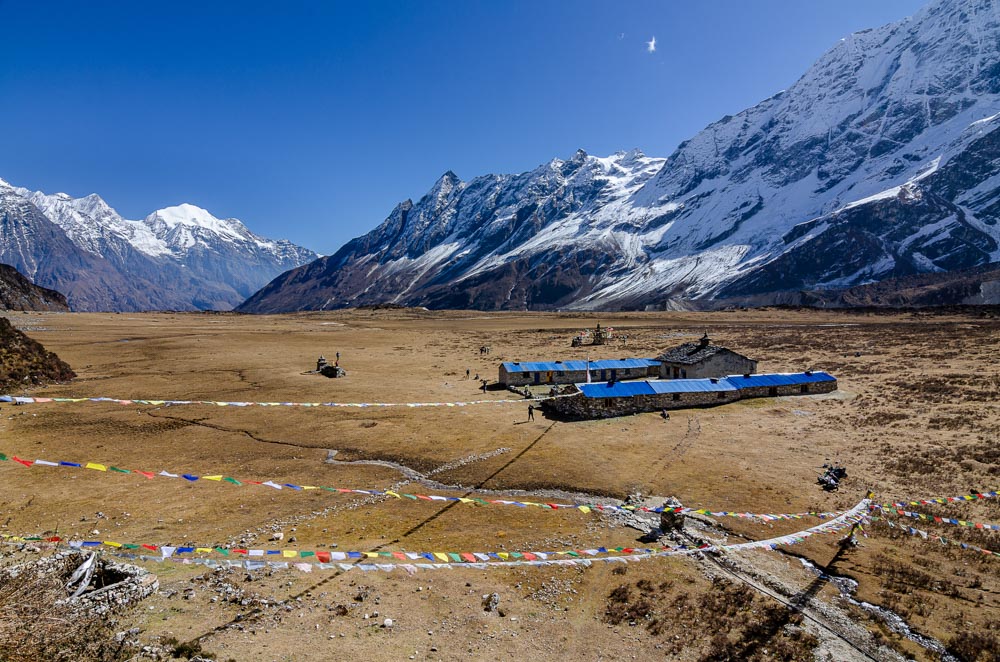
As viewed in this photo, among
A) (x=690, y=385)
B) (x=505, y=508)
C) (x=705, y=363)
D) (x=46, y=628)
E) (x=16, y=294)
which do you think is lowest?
(x=505, y=508)

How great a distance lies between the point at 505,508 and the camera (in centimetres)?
2392

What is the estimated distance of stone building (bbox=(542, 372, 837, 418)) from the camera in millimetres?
42250

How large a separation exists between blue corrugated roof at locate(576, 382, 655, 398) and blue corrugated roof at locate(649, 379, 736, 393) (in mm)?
994

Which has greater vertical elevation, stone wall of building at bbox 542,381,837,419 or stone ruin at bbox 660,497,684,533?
stone wall of building at bbox 542,381,837,419

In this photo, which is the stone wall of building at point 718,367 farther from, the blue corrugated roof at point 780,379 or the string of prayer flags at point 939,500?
the string of prayer flags at point 939,500

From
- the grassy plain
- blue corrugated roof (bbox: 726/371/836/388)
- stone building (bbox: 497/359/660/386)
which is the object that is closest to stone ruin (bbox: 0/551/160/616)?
the grassy plain

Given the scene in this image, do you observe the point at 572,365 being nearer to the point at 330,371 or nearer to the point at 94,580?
the point at 330,371

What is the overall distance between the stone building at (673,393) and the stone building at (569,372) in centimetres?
1011

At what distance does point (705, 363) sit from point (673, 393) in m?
11.2

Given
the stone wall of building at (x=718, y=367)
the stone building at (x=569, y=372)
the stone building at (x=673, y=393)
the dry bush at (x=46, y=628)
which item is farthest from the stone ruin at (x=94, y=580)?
the stone wall of building at (x=718, y=367)

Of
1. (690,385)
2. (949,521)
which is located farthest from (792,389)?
(949,521)

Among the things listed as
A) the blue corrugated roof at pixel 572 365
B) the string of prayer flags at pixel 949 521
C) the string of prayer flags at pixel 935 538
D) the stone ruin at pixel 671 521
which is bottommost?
the string of prayer flags at pixel 935 538

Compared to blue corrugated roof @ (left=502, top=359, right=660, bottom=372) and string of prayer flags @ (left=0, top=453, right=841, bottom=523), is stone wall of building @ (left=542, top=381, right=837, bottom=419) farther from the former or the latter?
string of prayer flags @ (left=0, top=453, right=841, bottom=523)

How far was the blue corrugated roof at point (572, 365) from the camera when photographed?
56.6 m
